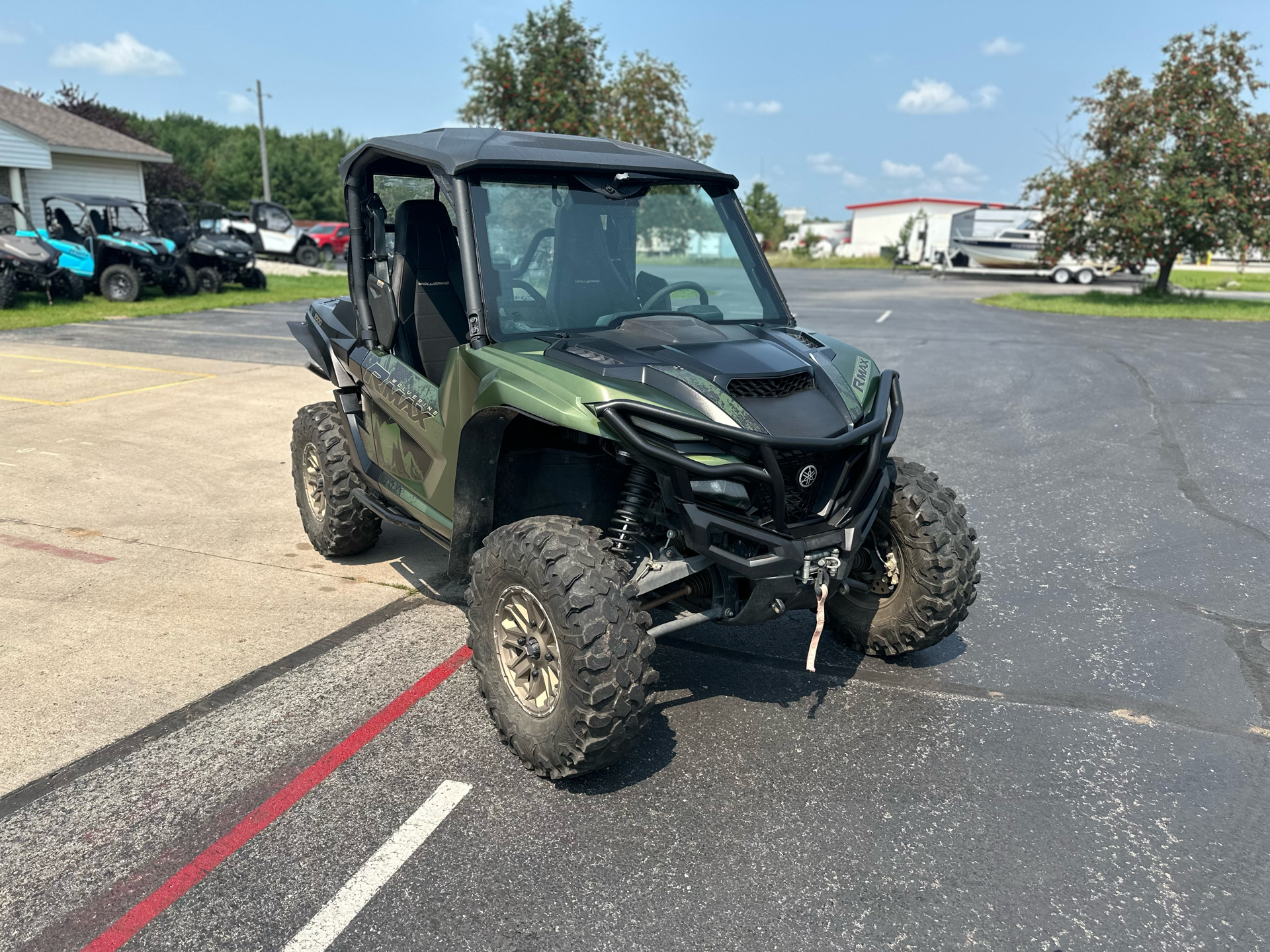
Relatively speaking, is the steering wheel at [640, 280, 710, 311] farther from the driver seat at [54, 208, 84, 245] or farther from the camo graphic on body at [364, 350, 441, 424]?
the driver seat at [54, 208, 84, 245]

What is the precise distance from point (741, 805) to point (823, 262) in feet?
192

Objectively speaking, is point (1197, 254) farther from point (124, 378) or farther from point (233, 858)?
point (233, 858)

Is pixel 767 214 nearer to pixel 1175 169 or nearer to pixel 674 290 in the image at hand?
pixel 1175 169

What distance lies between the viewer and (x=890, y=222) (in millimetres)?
70875

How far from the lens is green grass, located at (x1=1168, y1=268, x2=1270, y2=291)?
32.0 m

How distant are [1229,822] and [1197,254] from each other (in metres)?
24.4

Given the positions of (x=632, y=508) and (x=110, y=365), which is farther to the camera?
(x=110, y=365)

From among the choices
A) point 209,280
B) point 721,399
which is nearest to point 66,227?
point 209,280

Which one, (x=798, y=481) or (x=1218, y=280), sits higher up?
(x=1218, y=280)

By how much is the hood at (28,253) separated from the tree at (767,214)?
49.1 metres

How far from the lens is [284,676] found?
4223mm

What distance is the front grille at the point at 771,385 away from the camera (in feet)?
11.0

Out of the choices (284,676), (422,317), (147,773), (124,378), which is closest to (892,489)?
(422,317)

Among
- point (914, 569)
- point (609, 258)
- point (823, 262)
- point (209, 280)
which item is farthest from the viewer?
point (823, 262)
